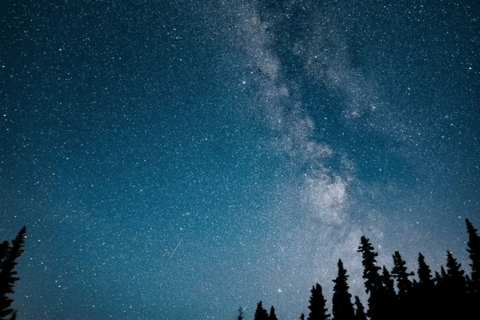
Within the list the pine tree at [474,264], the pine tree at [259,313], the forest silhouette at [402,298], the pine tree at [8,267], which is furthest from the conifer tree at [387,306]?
the pine tree at [8,267]

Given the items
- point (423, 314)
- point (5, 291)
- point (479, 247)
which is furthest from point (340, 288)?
point (5, 291)

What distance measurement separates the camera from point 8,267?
21.2 meters

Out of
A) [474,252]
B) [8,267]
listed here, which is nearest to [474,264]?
[474,252]

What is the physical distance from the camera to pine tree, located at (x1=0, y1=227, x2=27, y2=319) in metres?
20.2

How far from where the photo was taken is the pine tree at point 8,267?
20234mm

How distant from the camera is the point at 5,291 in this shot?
20.5m

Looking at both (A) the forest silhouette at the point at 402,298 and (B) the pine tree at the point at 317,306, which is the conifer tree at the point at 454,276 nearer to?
(A) the forest silhouette at the point at 402,298

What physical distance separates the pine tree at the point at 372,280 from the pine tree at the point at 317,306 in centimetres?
465

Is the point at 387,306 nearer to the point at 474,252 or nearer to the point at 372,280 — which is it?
the point at 372,280

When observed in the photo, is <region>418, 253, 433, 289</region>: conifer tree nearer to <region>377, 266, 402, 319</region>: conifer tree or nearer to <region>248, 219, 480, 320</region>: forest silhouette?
<region>248, 219, 480, 320</region>: forest silhouette

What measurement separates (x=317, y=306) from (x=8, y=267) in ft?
96.3

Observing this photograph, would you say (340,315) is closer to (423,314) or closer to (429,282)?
(423,314)

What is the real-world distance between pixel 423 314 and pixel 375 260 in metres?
8.63

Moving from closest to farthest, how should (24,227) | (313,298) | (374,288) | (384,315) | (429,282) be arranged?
(24,227), (384,315), (374,288), (313,298), (429,282)
